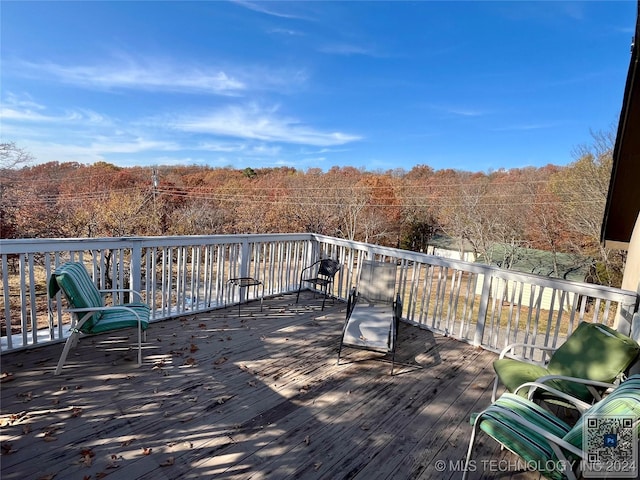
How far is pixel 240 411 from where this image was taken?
2477 mm

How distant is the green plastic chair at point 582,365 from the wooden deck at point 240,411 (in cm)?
47

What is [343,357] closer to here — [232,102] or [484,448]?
[484,448]

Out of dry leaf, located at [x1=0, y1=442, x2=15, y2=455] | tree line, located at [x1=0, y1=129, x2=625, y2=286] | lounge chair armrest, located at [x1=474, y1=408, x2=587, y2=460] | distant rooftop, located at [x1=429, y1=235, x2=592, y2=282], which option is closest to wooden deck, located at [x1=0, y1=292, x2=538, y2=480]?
dry leaf, located at [x1=0, y1=442, x2=15, y2=455]

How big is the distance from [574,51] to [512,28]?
4.48 m

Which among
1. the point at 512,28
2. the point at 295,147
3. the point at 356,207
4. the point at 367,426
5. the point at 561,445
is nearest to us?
the point at 561,445

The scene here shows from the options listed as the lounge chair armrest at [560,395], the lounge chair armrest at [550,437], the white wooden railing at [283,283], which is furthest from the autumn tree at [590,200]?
the lounge chair armrest at [550,437]

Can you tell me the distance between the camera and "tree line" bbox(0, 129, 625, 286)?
44.0 ft

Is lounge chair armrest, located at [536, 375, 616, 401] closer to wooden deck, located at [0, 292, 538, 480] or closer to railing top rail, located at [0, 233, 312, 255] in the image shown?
wooden deck, located at [0, 292, 538, 480]

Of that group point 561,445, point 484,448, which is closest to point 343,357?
point 484,448

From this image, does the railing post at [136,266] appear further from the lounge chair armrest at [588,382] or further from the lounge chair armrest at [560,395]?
the lounge chair armrest at [588,382]

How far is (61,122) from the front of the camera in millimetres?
16750

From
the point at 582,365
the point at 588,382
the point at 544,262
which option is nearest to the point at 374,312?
the point at 582,365

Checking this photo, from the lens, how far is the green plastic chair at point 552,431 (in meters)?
1.53

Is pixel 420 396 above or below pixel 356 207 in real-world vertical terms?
below
